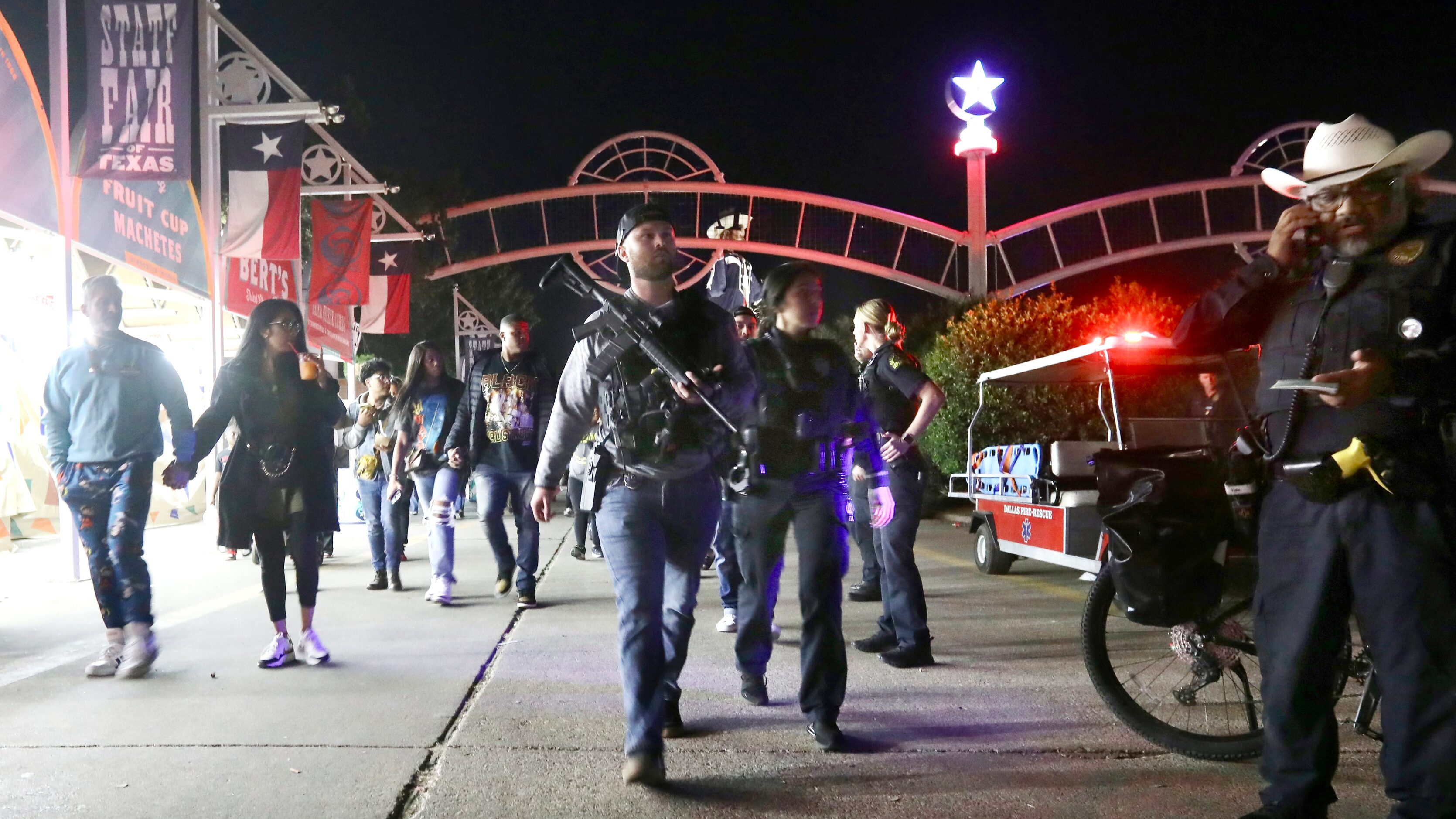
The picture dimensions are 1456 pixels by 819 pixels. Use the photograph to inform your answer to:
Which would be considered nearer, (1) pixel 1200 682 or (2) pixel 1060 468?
(1) pixel 1200 682

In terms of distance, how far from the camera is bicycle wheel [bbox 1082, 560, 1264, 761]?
3680mm

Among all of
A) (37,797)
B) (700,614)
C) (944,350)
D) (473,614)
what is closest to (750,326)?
(700,614)

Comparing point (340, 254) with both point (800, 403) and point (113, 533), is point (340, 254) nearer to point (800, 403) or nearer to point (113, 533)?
point (113, 533)

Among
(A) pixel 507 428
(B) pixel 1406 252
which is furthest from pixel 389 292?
(B) pixel 1406 252

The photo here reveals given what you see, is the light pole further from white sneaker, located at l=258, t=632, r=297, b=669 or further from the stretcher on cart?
white sneaker, located at l=258, t=632, r=297, b=669

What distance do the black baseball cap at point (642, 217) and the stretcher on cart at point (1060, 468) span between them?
3604 millimetres

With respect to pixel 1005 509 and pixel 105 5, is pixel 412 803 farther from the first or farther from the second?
pixel 105 5

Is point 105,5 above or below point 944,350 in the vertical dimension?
above

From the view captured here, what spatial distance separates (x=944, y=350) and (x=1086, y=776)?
1636cm

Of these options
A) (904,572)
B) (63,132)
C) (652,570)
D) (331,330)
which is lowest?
(904,572)

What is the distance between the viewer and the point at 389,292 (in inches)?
784

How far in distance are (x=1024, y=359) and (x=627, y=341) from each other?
15944mm

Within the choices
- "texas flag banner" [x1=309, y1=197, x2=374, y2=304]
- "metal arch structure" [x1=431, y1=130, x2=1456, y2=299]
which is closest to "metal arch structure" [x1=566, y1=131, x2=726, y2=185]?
"metal arch structure" [x1=431, y1=130, x2=1456, y2=299]

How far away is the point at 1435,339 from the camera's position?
2689 millimetres
